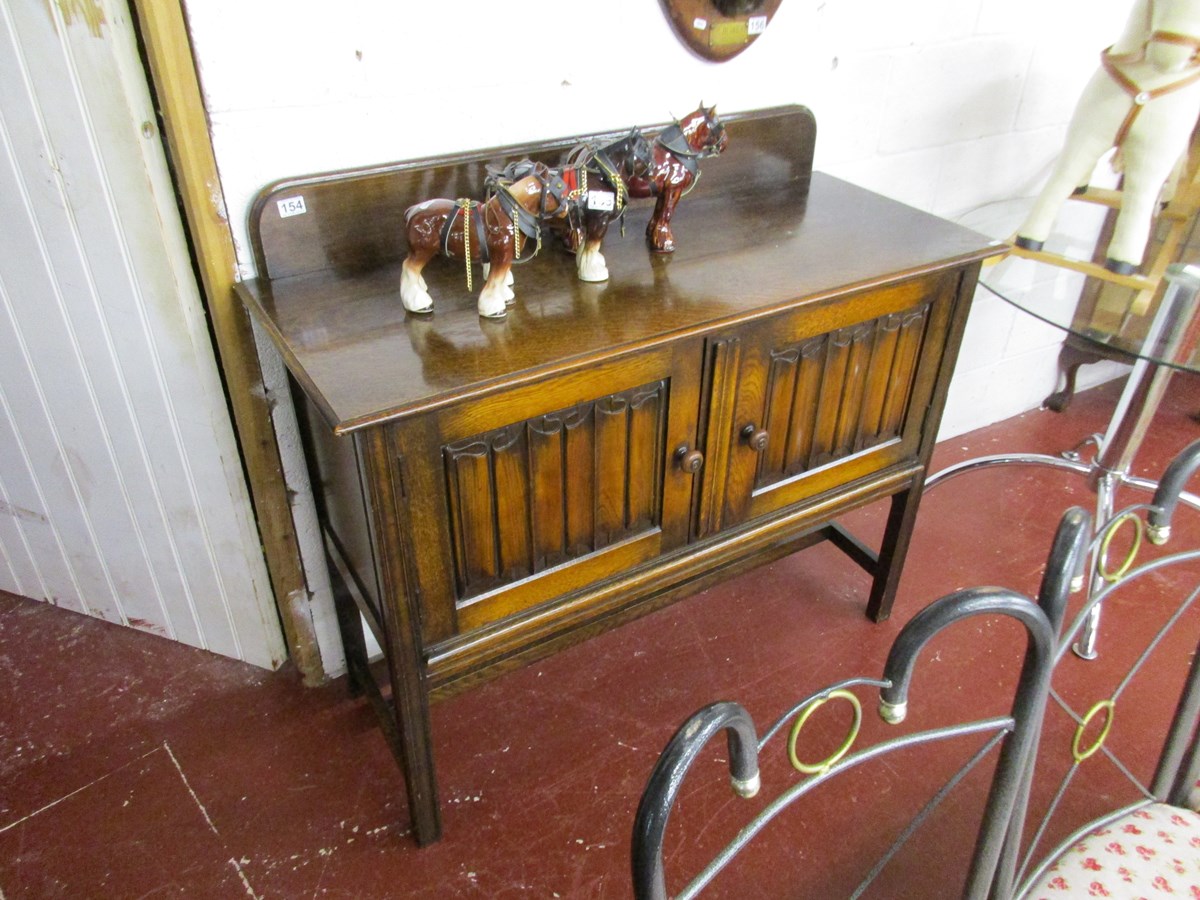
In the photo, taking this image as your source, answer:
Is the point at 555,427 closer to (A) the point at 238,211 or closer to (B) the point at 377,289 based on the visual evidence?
(B) the point at 377,289

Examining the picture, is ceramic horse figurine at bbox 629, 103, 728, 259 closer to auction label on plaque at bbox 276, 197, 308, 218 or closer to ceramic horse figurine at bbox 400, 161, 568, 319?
ceramic horse figurine at bbox 400, 161, 568, 319

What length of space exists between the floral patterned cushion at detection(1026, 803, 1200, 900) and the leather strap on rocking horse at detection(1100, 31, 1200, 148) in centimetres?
120

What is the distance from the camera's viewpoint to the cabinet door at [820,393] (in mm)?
Answer: 1330

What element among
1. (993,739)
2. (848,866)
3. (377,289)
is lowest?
(848,866)

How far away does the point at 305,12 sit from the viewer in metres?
1.19

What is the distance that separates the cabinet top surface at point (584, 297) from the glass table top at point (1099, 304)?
327mm

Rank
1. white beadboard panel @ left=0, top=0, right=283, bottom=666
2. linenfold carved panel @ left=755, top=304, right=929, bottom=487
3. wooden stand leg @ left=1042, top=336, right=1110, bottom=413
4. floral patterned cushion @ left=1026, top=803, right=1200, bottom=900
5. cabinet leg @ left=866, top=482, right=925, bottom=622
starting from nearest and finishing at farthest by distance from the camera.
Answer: floral patterned cushion @ left=1026, top=803, right=1200, bottom=900 → white beadboard panel @ left=0, top=0, right=283, bottom=666 → linenfold carved panel @ left=755, top=304, right=929, bottom=487 → cabinet leg @ left=866, top=482, right=925, bottom=622 → wooden stand leg @ left=1042, top=336, right=1110, bottom=413

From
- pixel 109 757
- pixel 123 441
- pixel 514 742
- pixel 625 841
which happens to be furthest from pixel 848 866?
pixel 123 441

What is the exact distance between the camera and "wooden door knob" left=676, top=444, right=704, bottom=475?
133 centimetres

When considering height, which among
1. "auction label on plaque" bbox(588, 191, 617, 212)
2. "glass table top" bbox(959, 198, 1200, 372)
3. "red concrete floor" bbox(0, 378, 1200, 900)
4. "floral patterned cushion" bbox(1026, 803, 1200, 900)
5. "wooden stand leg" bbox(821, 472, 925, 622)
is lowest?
"red concrete floor" bbox(0, 378, 1200, 900)

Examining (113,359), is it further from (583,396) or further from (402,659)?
(583,396)

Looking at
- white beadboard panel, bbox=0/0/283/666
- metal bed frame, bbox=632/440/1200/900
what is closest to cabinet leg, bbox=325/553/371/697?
white beadboard panel, bbox=0/0/283/666

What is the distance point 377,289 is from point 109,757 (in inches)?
40.1

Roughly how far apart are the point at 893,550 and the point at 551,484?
0.93m
